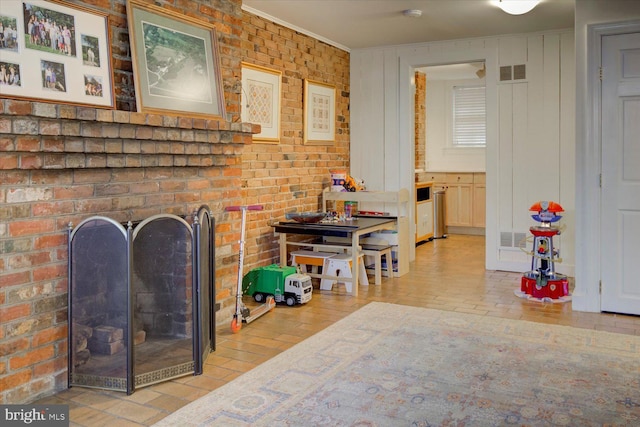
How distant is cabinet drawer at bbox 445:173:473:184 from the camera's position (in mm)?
8906

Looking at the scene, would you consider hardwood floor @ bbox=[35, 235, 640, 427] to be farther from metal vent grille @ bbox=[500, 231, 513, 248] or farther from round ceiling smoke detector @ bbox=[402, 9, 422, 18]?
round ceiling smoke detector @ bbox=[402, 9, 422, 18]

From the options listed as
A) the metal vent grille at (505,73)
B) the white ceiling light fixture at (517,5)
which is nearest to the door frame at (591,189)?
the white ceiling light fixture at (517,5)

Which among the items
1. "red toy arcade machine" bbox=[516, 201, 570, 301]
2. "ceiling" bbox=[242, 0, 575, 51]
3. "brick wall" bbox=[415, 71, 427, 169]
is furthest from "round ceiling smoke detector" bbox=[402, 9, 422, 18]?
"brick wall" bbox=[415, 71, 427, 169]

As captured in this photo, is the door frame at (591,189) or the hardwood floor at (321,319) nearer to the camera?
the hardwood floor at (321,319)

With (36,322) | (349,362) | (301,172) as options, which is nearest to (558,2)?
(301,172)

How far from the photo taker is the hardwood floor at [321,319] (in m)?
2.70

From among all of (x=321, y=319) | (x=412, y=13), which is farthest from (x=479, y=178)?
(x=321, y=319)

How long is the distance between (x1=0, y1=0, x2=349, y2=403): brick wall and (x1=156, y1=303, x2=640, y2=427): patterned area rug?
0.80 meters

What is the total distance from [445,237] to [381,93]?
3.00m

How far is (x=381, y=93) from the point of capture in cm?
674

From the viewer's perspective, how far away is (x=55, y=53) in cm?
275

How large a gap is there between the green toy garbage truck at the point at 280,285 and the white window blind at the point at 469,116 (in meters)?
5.68

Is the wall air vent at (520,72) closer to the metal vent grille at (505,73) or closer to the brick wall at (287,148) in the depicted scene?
the metal vent grille at (505,73)
